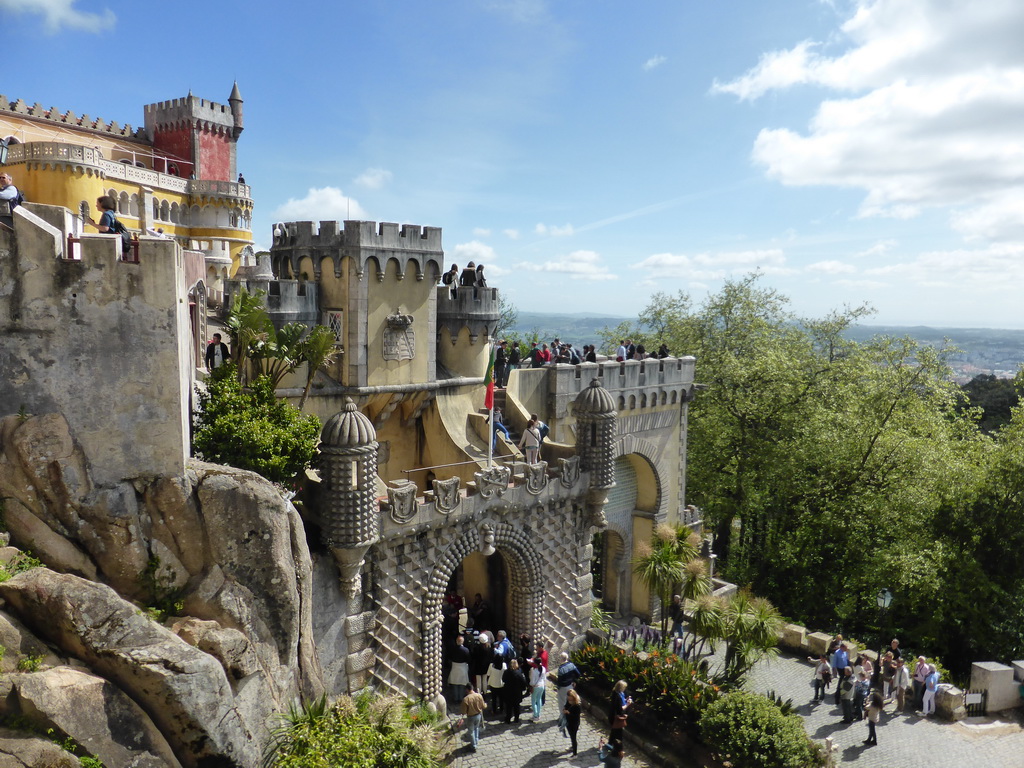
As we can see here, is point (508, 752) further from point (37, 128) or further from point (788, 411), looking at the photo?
point (37, 128)

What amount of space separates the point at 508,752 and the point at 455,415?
32.6 ft

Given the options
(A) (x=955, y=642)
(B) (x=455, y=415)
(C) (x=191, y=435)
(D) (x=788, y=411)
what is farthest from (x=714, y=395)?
(C) (x=191, y=435)

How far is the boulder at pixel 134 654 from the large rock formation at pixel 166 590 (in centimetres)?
2

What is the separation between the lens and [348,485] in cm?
1644

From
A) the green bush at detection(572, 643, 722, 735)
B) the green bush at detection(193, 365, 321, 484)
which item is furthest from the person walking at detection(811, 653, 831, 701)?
the green bush at detection(193, 365, 321, 484)

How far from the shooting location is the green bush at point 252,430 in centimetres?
1509

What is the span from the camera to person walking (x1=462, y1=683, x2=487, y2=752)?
687 inches

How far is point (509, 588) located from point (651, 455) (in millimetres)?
10292

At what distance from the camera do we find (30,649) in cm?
1120

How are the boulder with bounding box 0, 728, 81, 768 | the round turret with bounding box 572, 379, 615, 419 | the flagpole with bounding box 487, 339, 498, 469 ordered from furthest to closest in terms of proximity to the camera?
the round turret with bounding box 572, 379, 615, 419, the flagpole with bounding box 487, 339, 498, 469, the boulder with bounding box 0, 728, 81, 768

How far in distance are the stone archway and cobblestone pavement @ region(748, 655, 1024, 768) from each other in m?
7.64

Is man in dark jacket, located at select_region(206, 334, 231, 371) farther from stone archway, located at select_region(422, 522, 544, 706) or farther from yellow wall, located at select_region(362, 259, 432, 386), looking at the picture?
stone archway, located at select_region(422, 522, 544, 706)

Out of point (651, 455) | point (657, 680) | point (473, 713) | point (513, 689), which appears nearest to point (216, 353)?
point (473, 713)

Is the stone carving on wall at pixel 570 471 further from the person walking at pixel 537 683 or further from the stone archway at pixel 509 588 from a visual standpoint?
the person walking at pixel 537 683
